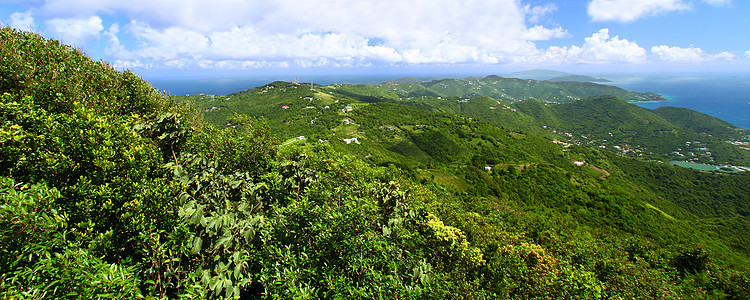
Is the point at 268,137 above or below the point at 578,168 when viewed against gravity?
above

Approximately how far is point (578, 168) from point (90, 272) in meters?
143

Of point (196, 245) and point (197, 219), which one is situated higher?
point (197, 219)

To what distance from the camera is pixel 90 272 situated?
5246mm

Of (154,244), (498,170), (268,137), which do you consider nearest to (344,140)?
(498,170)

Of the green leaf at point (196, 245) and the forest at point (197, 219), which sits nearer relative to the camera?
the forest at point (197, 219)

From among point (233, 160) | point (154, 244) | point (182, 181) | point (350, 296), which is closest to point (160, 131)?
point (233, 160)

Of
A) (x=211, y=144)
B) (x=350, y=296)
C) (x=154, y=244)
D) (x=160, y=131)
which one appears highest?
(x=160, y=131)

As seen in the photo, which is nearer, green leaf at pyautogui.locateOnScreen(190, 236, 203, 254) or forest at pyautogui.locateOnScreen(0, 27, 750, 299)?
forest at pyautogui.locateOnScreen(0, 27, 750, 299)

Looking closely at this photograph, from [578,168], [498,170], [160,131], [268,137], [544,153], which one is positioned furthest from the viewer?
[544,153]

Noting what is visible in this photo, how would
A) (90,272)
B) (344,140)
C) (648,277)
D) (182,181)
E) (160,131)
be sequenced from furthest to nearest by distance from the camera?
1. (344,140)
2. (648,277)
3. (160,131)
4. (182,181)
5. (90,272)

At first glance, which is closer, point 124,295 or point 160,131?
point 124,295

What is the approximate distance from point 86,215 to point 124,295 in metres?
3.05

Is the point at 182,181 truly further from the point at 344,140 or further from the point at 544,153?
the point at 544,153

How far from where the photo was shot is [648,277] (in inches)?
624
